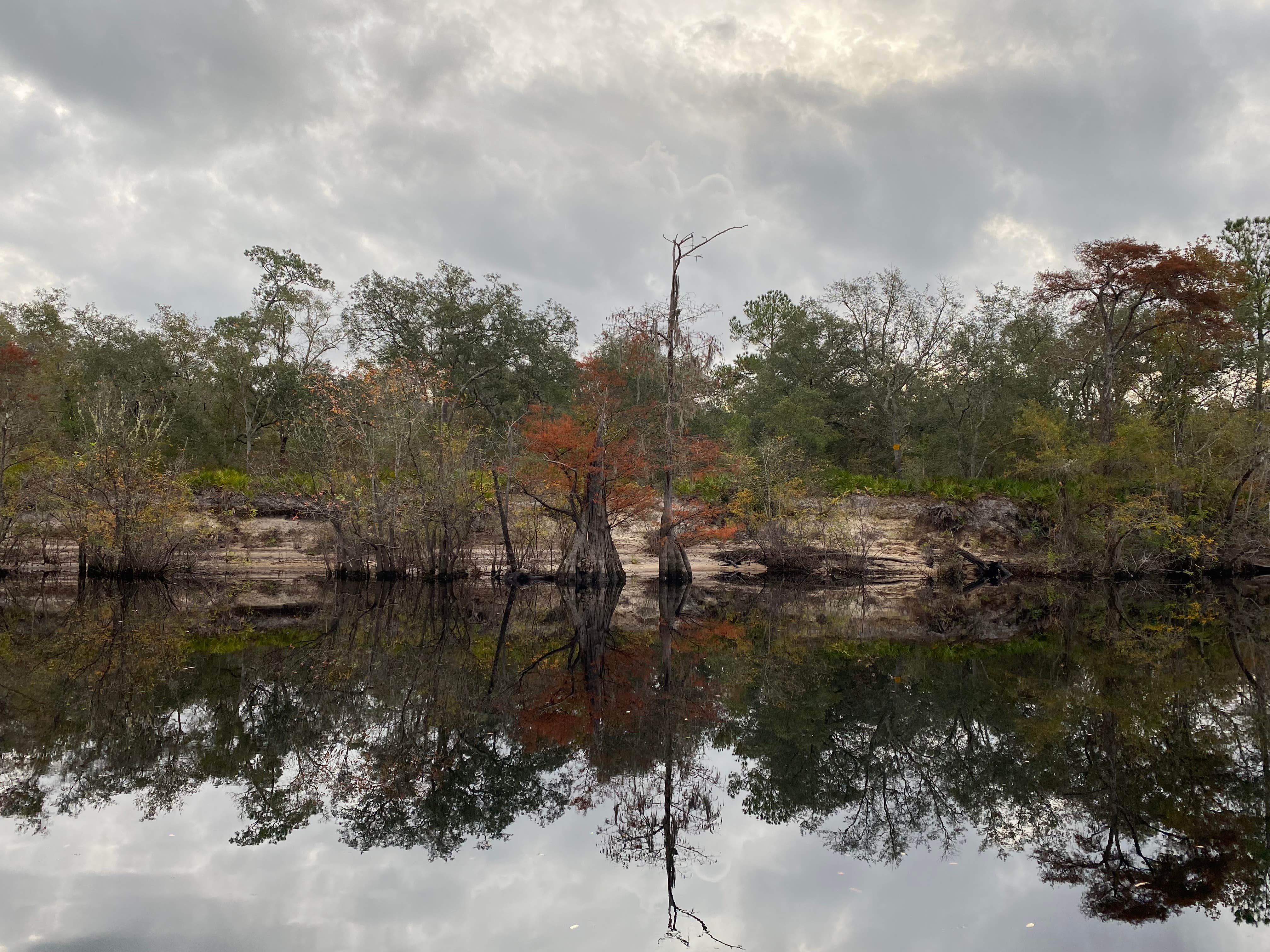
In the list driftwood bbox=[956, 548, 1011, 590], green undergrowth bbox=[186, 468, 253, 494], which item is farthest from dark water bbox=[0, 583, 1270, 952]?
green undergrowth bbox=[186, 468, 253, 494]

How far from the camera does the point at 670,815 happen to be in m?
5.19

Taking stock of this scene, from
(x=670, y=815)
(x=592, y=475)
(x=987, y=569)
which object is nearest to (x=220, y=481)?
(x=592, y=475)

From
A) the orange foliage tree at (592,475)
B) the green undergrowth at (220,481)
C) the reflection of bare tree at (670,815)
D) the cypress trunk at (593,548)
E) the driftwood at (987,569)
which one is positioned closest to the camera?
the reflection of bare tree at (670,815)

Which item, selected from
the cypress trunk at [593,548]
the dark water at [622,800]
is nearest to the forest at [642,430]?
the cypress trunk at [593,548]

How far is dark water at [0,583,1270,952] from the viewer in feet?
12.5

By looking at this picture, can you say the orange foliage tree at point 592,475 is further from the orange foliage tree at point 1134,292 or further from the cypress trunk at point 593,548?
the orange foliage tree at point 1134,292

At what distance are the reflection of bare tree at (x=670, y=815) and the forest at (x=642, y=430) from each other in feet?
45.7

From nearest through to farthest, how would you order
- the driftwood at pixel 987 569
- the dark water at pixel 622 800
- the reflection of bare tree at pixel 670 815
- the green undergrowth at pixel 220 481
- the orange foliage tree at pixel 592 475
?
the dark water at pixel 622 800, the reflection of bare tree at pixel 670 815, the orange foliage tree at pixel 592 475, the green undergrowth at pixel 220 481, the driftwood at pixel 987 569

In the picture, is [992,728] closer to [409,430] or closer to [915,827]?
[915,827]

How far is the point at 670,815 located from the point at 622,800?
0.40 m

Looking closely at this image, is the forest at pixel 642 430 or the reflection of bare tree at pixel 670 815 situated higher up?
the forest at pixel 642 430

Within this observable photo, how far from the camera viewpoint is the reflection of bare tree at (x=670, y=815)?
4.46 m

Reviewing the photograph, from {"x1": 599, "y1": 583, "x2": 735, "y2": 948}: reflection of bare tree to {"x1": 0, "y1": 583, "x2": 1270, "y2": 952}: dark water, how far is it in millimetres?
26

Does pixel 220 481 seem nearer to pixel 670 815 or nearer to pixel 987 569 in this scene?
pixel 670 815
